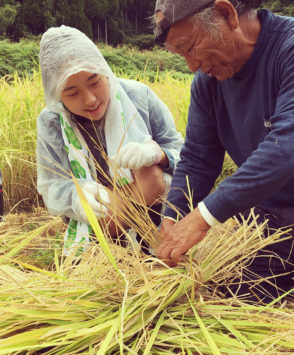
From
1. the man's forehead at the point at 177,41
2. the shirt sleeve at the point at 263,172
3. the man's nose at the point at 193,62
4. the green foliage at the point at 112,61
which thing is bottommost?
the green foliage at the point at 112,61

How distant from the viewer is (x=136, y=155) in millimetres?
1646

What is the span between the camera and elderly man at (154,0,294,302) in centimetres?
98

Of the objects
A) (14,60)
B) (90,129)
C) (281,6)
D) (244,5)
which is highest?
(244,5)

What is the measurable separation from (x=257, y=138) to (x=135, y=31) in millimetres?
25229

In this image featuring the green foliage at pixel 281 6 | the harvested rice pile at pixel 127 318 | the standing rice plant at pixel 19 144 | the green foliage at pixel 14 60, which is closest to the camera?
the harvested rice pile at pixel 127 318

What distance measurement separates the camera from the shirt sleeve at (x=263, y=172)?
954mm

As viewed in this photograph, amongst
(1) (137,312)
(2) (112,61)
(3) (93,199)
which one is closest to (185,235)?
(1) (137,312)

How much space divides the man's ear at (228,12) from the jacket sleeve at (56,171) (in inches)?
39.8

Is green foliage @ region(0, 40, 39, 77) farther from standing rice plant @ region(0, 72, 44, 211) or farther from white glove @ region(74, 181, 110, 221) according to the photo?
white glove @ region(74, 181, 110, 221)

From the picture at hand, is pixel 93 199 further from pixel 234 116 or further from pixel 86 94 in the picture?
pixel 234 116

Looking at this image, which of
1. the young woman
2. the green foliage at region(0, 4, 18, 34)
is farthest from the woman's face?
the green foliage at region(0, 4, 18, 34)

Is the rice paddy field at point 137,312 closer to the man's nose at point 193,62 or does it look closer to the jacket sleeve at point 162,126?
the man's nose at point 193,62

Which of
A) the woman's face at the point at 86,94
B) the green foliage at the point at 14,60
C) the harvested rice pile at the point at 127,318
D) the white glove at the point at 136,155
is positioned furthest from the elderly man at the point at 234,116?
the green foliage at the point at 14,60

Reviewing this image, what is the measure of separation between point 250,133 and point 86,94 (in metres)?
0.69
